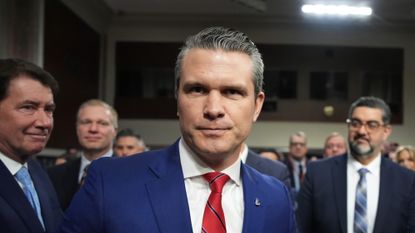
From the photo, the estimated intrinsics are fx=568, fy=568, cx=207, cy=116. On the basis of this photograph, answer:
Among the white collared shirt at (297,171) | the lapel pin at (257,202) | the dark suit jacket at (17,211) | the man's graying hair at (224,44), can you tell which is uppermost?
the man's graying hair at (224,44)

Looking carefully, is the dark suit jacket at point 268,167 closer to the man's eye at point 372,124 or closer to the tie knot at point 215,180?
the man's eye at point 372,124

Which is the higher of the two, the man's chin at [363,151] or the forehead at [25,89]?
the forehead at [25,89]

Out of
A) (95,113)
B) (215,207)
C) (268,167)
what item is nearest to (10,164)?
(215,207)

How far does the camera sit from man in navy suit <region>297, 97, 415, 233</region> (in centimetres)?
309

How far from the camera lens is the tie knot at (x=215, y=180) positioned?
146 centimetres

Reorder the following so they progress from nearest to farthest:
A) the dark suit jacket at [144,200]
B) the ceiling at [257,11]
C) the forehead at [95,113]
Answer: the dark suit jacket at [144,200]
the forehead at [95,113]
the ceiling at [257,11]

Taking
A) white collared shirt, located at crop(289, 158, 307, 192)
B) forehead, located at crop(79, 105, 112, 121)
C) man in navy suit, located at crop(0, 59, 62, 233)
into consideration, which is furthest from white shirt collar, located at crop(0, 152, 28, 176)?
white collared shirt, located at crop(289, 158, 307, 192)

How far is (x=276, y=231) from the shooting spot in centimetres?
153

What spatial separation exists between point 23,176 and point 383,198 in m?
1.96

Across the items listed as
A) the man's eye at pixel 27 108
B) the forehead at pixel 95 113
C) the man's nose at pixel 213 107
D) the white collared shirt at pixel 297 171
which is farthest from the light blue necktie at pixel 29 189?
Result: the white collared shirt at pixel 297 171

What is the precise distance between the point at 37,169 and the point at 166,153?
0.96m

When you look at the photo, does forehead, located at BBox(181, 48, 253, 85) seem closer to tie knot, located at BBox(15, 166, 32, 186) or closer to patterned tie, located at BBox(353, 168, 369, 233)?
tie knot, located at BBox(15, 166, 32, 186)

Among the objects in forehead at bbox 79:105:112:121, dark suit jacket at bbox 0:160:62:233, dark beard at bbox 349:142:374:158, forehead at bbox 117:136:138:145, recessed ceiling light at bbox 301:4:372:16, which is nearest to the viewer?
dark suit jacket at bbox 0:160:62:233

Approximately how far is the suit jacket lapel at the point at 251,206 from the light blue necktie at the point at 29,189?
0.85 meters
